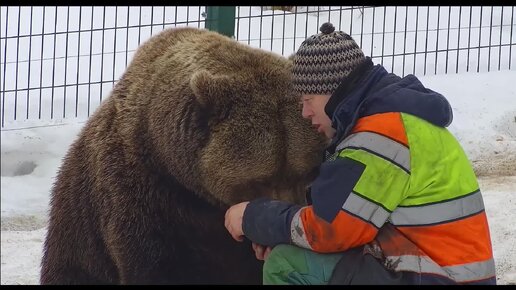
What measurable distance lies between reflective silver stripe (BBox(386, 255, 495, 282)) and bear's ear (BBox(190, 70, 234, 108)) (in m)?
1.07

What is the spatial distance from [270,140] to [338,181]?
2.27 ft

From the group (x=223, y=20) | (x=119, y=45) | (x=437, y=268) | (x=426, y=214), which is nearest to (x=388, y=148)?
(x=426, y=214)

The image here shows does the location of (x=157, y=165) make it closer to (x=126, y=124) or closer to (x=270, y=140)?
(x=126, y=124)

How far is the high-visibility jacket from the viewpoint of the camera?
3359 millimetres

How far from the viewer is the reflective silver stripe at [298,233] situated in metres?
3.57

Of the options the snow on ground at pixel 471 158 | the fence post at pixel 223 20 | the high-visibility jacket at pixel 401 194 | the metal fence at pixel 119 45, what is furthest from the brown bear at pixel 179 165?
the metal fence at pixel 119 45

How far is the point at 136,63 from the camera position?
4684 mm

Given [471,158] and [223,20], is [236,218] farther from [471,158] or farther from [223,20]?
[471,158]

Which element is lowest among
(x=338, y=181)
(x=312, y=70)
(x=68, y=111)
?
(x=68, y=111)

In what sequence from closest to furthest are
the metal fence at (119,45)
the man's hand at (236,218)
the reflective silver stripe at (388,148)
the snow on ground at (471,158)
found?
1. the reflective silver stripe at (388,148)
2. the man's hand at (236,218)
3. the snow on ground at (471,158)
4. the metal fence at (119,45)

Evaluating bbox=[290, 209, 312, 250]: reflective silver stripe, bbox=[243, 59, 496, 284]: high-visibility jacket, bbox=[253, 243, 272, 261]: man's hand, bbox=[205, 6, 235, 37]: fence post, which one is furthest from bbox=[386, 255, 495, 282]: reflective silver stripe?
bbox=[205, 6, 235, 37]: fence post

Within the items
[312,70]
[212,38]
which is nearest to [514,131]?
[212,38]

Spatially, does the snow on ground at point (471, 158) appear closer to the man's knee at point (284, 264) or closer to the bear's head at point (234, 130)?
the bear's head at point (234, 130)

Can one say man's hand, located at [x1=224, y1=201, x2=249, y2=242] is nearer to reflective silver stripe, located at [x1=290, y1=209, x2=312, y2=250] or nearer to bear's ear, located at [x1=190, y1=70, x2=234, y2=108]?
reflective silver stripe, located at [x1=290, y1=209, x2=312, y2=250]
